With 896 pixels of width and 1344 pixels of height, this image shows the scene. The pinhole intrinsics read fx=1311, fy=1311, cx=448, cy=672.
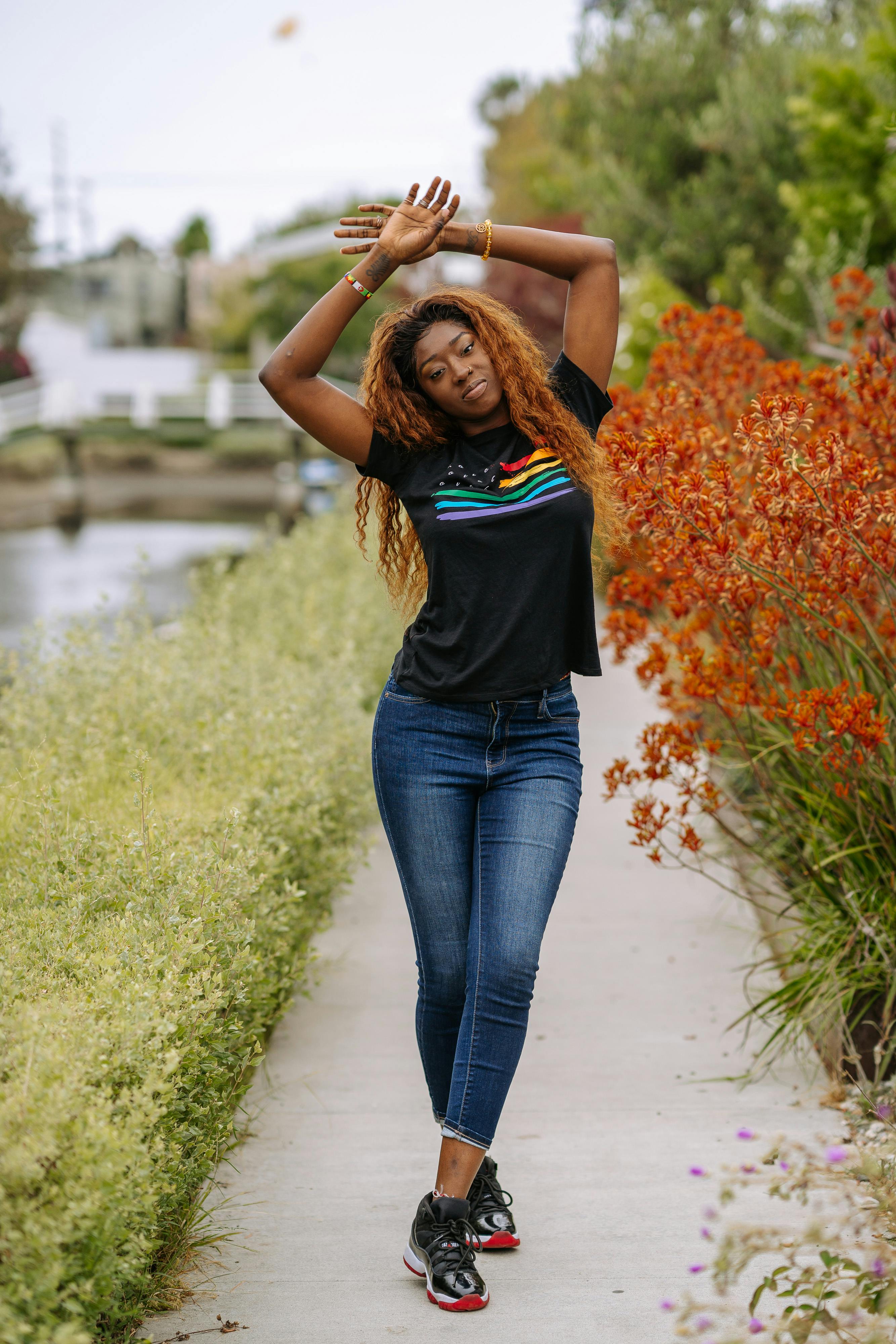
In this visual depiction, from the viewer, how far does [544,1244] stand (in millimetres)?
2746

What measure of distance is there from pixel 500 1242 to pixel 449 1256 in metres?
0.24

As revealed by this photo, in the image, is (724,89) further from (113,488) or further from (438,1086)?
(113,488)

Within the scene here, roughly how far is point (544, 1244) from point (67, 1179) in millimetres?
1283

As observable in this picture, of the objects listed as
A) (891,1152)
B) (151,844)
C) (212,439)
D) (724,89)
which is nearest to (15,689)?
(151,844)

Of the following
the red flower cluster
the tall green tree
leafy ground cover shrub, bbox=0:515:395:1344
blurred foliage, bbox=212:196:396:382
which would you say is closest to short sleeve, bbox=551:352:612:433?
the red flower cluster

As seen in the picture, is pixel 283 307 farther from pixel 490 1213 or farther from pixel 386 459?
pixel 490 1213

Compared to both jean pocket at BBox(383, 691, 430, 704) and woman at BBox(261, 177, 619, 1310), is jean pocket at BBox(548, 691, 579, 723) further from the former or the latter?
jean pocket at BBox(383, 691, 430, 704)

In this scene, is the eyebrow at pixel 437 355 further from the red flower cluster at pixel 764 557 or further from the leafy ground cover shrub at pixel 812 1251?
the leafy ground cover shrub at pixel 812 1251

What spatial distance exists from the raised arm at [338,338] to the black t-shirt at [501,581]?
0.19 meters

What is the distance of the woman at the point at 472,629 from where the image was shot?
2525 mm

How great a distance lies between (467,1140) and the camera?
2.50 meters

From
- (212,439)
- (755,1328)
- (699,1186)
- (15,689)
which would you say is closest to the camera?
(755,1328)

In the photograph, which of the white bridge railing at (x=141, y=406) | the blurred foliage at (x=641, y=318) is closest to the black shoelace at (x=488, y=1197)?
the blurred foliage at (x=641, y=318)

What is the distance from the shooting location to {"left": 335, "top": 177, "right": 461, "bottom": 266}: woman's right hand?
107 inches
